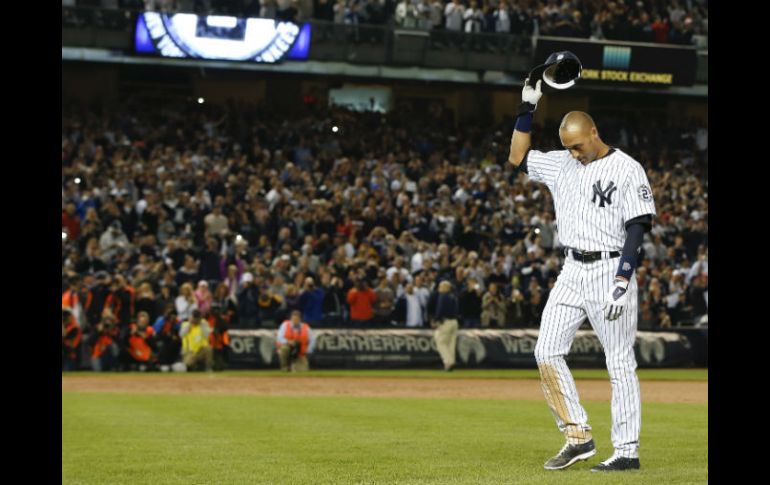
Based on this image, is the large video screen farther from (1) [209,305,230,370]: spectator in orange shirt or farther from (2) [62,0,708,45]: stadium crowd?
(1) [209,305,230,370]: spectator in orange shirt

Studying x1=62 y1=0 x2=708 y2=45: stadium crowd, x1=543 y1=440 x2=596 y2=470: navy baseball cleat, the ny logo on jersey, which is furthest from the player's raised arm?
x1=62 y1=0 x2=708 y2=45: stadium crowd

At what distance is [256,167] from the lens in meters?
29.1

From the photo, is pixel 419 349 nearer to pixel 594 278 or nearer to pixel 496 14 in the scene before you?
pixel 496 14

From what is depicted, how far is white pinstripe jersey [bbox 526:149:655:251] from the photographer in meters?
7.16

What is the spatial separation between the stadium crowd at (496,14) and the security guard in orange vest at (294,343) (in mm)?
11602

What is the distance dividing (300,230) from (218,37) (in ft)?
23.2

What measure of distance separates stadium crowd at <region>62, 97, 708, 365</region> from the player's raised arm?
44.3ft

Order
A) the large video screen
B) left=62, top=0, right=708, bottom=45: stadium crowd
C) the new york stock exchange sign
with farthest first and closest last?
left=62, top=0, right=708, bottom=45: stadium crowd < the large video screen < the new york stock exchange sign

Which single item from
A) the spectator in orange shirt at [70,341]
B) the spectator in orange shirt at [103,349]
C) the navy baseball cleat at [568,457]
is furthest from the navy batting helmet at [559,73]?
the spectator in orange shirt at [103,349]

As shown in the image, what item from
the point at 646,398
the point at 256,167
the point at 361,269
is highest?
the point at 256,167

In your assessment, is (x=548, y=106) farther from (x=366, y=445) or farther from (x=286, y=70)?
(x=366, y=445)

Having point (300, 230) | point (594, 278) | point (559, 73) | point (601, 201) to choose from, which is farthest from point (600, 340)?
point (300, 230)

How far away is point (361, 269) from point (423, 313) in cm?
149

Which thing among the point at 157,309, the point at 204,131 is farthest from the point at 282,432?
the point at 204,131
